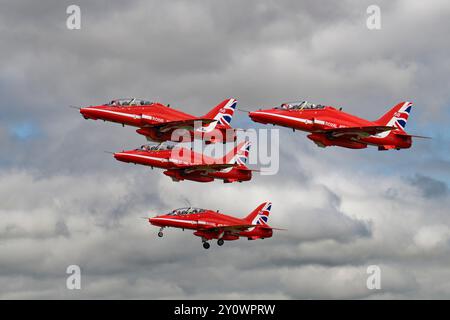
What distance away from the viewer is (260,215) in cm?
19688

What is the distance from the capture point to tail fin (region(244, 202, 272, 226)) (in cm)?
19525

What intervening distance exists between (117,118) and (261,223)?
48768 millimetres

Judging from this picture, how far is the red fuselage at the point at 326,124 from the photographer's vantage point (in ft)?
484

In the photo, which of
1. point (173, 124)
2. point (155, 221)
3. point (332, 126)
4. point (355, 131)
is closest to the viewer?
point (355, 131)

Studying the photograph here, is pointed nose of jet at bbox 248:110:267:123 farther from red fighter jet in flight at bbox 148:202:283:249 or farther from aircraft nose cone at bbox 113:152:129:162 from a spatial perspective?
red fighter jet in flight at bbox 148:202:283:249

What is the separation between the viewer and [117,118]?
505 ft

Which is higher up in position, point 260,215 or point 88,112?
point 88,112

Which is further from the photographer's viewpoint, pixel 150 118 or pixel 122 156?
pixel 122 156

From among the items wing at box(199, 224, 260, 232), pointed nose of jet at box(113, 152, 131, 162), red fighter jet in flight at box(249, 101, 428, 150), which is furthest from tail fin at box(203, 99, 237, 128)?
wing at box(199, 224, 260, 232)

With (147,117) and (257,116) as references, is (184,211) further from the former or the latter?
(257,116)

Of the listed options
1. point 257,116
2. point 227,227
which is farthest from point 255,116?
point 227,227

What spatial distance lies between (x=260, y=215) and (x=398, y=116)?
44.3 meters
